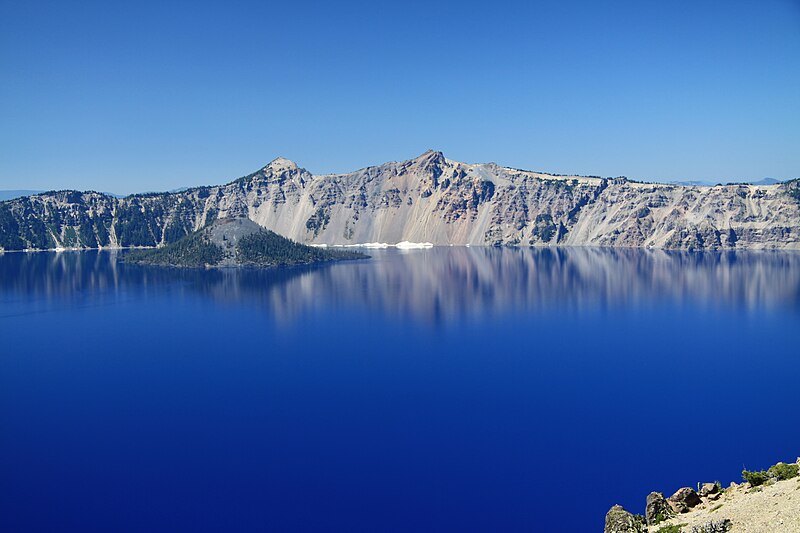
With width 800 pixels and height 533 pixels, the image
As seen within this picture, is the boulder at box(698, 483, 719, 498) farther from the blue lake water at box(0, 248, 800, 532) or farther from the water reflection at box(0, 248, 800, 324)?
the water reflection at box(0, 248, 800, 324)

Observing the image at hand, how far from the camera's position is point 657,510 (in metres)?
36.4

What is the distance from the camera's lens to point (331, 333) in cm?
10738

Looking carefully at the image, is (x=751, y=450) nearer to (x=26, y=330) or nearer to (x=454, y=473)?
(x=454, y=473)

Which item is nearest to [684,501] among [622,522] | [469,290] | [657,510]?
[657,510]

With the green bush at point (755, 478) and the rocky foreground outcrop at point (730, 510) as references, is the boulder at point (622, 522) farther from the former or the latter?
the green bush at point (755, 478)

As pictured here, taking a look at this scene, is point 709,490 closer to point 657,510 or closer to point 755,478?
point 755,478

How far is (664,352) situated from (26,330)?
11200 cm

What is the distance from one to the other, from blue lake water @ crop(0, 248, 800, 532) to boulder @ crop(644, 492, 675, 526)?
712 cm

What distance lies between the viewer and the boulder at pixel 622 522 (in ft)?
113

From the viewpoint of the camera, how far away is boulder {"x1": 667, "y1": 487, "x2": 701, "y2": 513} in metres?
36.0

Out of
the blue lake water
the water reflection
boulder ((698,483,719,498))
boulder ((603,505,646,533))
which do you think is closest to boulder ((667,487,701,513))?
boulder ((698,483,719,498))

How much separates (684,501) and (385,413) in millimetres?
33703

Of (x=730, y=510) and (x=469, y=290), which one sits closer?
(x=730, y=510)

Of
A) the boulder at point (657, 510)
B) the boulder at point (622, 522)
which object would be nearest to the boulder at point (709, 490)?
the boulder at point (657, 510)
